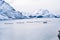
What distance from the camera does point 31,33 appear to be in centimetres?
340

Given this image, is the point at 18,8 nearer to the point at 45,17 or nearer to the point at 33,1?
the point at 33,1

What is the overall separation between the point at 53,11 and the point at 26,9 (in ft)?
2.09

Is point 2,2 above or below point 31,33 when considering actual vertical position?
above

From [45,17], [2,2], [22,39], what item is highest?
[2,2]

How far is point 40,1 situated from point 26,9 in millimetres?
379

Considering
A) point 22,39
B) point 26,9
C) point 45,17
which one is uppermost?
point 26,9

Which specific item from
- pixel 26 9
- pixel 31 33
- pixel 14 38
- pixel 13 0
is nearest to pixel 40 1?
pixel 26 9

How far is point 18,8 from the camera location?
3.13 m

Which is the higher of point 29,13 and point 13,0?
point 13,0

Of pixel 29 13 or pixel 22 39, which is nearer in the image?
pixel 29 13

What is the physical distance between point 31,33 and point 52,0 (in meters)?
0.98

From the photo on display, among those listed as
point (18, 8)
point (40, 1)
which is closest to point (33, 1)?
point (40, 1)

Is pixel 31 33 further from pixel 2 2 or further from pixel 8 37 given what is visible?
pixel 2 2

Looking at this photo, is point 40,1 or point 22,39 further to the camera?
point 22,39
